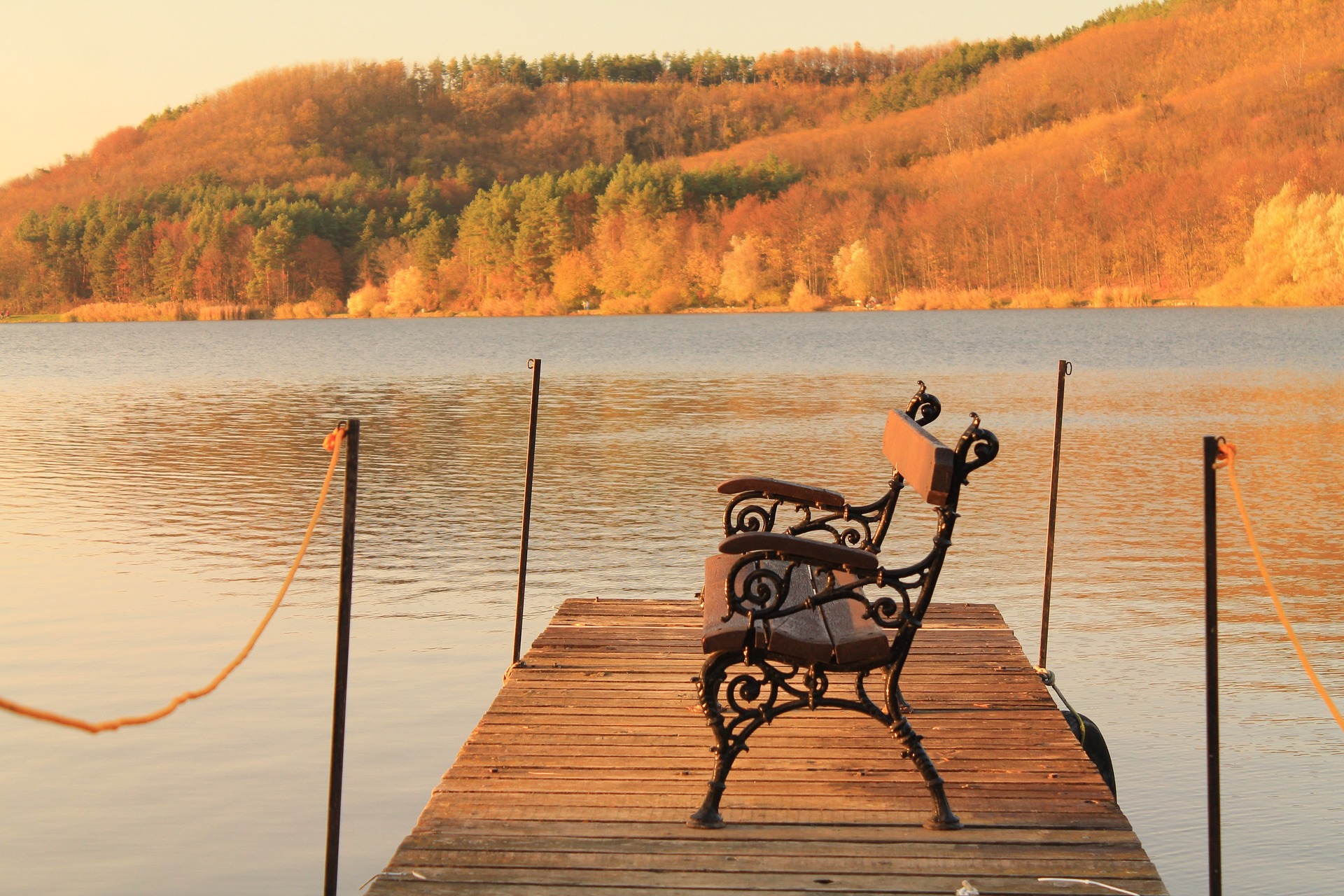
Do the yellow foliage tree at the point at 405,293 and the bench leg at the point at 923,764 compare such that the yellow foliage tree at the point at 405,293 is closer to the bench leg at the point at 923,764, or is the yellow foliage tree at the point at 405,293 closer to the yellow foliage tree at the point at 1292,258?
the yellow foliage tree at the point at 1292,258

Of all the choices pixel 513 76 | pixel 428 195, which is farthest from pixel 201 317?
pixel 513 76

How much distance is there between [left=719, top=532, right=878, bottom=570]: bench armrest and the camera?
4543 mm

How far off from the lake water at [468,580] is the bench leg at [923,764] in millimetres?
1615

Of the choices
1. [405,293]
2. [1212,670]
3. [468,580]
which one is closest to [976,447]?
[1212,670]

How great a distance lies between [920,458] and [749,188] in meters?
127

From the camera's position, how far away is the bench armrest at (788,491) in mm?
6152

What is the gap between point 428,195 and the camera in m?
143

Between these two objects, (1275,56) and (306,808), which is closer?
(306,808)

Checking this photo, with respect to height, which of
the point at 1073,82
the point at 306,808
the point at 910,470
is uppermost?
the point at 1073,82

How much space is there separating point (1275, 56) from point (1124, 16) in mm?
34926

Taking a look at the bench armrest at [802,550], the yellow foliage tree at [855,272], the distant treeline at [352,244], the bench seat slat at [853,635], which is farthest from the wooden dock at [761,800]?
the distant treeline at [352,244]

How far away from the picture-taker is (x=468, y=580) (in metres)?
11.6

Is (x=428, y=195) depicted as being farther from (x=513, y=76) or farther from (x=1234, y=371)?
(x=1234, y=371)

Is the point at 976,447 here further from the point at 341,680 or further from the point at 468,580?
the point at 468,580
